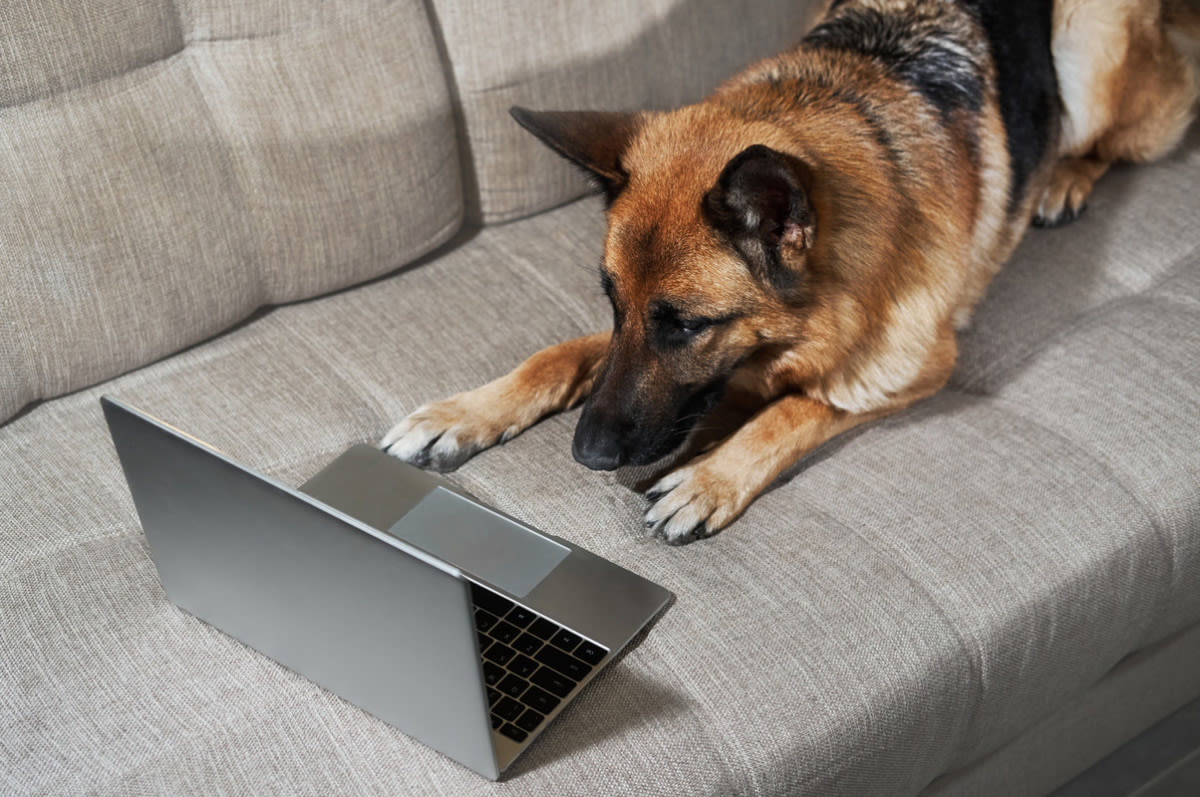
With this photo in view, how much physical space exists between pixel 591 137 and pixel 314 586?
0.82 metres

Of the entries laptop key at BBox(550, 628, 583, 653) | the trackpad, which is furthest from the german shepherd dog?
laptop key at BBox(550, 628, 583, 653)

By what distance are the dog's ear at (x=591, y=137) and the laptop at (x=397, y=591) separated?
0.54m

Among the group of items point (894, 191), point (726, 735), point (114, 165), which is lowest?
point (726, 735)

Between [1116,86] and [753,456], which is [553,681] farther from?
[1116,86]

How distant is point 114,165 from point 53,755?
0.93 metres

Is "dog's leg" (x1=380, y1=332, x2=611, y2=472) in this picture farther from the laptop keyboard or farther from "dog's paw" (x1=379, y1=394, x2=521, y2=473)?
the laptop keyboard

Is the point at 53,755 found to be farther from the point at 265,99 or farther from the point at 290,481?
the point at 265,99

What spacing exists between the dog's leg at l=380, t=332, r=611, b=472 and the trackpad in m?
0.12

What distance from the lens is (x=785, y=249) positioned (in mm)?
1499

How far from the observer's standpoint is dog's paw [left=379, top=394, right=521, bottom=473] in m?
1.70

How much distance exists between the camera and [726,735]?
1.31 metres

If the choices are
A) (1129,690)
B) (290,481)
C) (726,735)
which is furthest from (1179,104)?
(290,481)

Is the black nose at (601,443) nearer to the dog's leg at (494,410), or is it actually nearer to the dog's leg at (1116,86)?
the dog's leg at (494,410)

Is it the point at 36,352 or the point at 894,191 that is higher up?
the point at 894,191
